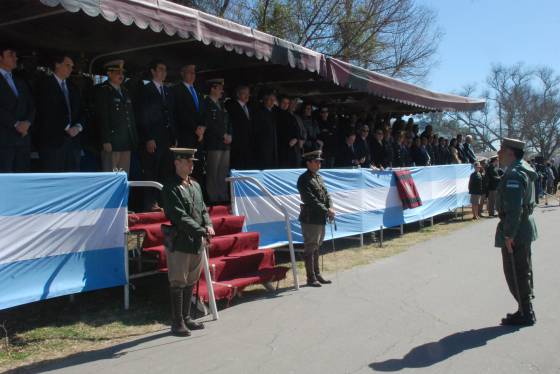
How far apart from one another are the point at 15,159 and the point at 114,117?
1342mm

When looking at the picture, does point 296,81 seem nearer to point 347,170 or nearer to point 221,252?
point 347,170

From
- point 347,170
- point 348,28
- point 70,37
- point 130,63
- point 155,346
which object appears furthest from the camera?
point 348,28

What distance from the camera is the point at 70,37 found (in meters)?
7.54

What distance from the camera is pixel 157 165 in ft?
25.6

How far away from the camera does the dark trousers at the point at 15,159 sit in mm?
6062

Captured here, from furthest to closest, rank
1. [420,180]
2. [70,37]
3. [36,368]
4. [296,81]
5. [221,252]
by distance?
[420,180] → [296,81] → [70,37] → [221,252] → [36,368]

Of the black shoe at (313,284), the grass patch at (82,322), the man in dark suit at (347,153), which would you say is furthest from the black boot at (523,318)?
the man in dark suit at (347,153)

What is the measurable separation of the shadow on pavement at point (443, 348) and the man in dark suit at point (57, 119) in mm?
4477

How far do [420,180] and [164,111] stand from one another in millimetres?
7682

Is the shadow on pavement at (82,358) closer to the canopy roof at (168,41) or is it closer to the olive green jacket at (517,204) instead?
the canopy roof at (168,41)

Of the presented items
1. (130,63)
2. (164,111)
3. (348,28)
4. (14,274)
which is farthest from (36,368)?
(348,28)

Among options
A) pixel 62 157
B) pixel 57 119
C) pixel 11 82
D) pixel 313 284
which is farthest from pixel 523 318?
pixel 11 82

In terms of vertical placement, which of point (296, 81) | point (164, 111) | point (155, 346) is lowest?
point (155, 346)

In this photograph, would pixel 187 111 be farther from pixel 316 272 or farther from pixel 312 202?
pixel 316 272
